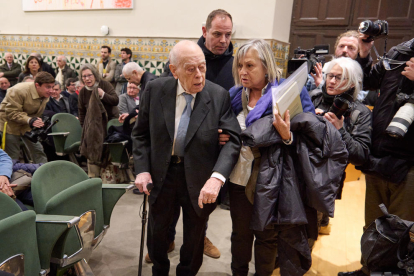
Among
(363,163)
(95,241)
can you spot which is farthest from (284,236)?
(95,241)

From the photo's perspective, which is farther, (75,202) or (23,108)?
(23,108)

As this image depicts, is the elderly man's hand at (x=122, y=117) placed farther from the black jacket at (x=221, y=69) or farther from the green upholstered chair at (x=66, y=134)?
the black jacket at (x=221, y=69)

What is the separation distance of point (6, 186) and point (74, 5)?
581cm

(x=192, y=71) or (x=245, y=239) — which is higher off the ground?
(x=192, y=71)

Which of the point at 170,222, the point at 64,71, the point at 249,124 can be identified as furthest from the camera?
the point at 64,71

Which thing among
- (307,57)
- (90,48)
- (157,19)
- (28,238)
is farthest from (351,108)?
(90,48)

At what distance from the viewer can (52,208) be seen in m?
1.65

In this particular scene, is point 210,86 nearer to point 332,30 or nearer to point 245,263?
point 245,263

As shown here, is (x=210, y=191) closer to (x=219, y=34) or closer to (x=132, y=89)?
(x=219, y=34)

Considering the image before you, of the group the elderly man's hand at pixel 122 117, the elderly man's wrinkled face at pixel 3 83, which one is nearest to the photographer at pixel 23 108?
the elderly man's hand at pixel 122 117

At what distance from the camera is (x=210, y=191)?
1517 millimetres

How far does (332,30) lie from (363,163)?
409cm

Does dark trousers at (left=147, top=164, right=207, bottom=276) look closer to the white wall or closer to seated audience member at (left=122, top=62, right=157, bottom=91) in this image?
seated audience member at (left=122, top=62, right=157, bottom=91)

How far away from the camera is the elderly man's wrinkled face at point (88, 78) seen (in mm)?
3711
